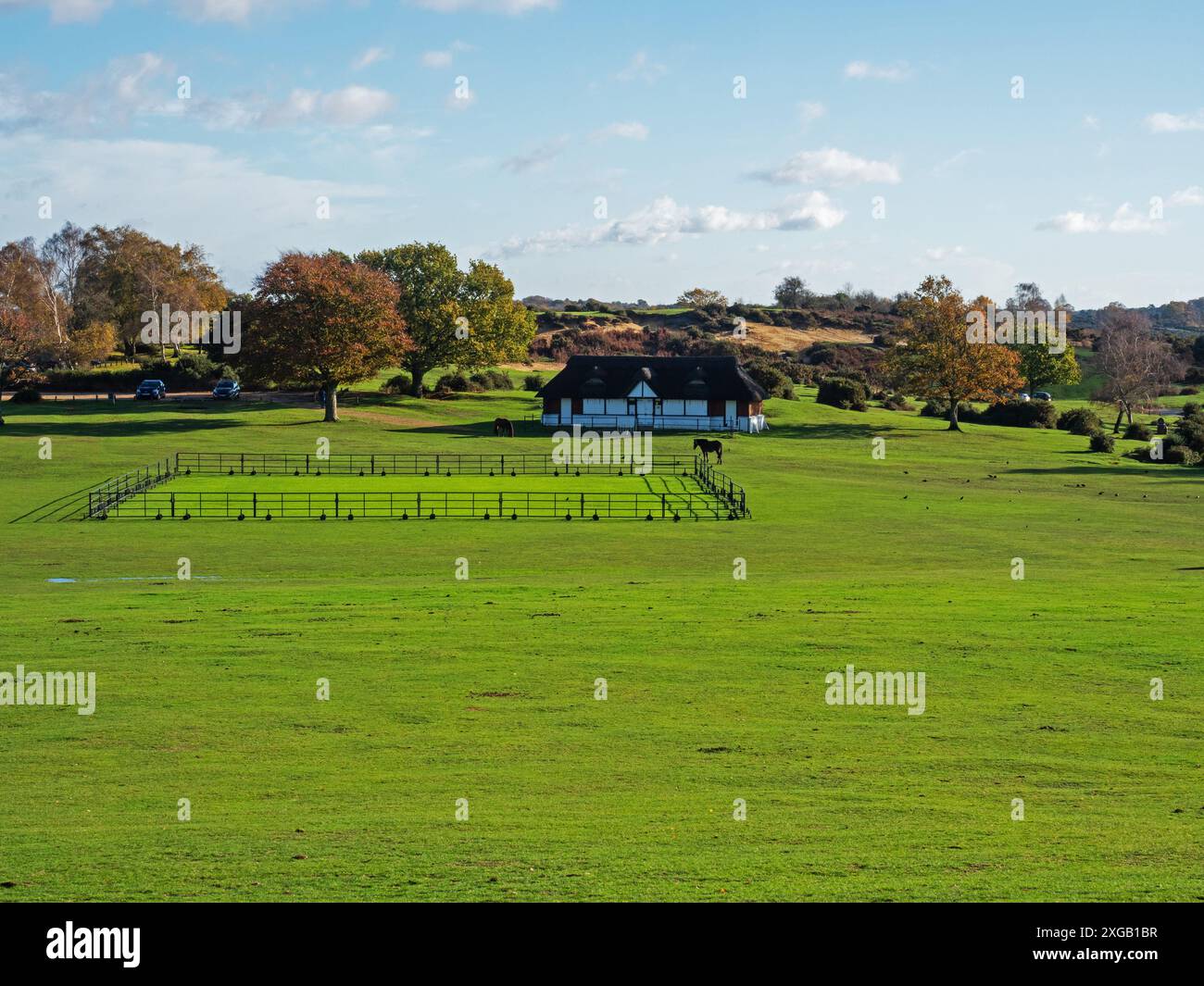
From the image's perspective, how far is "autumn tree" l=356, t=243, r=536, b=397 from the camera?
4139 inches

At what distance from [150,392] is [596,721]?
89231 millimetres

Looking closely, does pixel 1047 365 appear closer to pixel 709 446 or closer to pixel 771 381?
pixel 771 381

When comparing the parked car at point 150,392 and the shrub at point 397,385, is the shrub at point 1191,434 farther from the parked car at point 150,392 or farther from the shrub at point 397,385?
the parked car at point 150,392

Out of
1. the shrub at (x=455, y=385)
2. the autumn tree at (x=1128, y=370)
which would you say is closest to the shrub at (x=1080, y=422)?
the autumn tree at (x=1128, y=370)

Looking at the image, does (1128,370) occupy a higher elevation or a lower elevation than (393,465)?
higher

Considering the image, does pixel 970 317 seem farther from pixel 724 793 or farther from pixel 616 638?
pixel 724 793

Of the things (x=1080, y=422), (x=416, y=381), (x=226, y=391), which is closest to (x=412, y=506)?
(x=226, y=391)

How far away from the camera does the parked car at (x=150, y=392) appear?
100 metres

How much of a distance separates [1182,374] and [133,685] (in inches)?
5675

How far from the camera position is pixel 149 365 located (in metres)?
113

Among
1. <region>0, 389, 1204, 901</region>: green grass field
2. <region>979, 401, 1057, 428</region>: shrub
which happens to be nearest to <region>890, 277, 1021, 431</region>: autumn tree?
<region>979, 401, 1057, 428</region>: shrub

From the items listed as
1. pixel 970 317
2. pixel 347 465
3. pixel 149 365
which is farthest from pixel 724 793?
pixel 149 365

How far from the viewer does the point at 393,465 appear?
67.1 m

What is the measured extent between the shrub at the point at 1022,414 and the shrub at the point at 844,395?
10.3 metres
